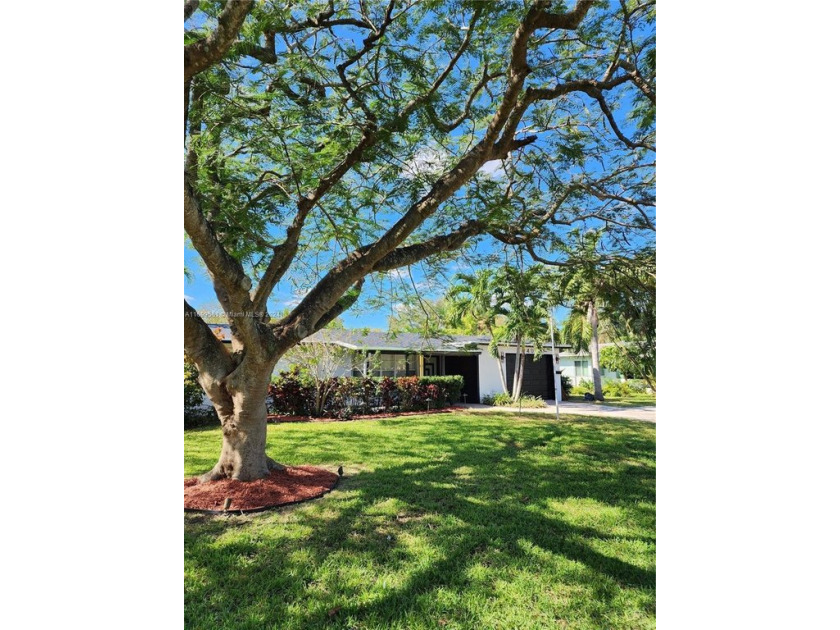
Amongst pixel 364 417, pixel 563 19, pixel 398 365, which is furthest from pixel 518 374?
pixel 563 19

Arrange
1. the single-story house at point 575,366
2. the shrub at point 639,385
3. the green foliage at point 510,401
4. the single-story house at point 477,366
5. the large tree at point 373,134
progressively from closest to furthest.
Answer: the large tree at point 373,134, the shrub at point 639,385, the green foliage at point 510,401, the single-story house at point 477,366, the single-story house at point 575,366

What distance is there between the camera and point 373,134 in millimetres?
2639

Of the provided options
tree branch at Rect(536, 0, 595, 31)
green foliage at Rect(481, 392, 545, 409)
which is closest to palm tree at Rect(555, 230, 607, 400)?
tree branch at Rect(536, 0, 595, 31)

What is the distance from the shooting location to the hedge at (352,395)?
23.9 feet

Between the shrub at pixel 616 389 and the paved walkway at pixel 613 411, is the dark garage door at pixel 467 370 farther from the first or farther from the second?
the shrub at pixel 616 389

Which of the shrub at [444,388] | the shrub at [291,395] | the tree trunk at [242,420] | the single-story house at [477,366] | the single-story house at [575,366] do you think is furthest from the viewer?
the single-story house at [575,366]

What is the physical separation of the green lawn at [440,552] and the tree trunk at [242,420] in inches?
23.0

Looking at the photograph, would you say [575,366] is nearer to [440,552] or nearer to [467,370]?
[467,370]

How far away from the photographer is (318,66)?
255cm

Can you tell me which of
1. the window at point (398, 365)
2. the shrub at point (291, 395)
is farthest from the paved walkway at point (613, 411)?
the shrub at point (291, 395)

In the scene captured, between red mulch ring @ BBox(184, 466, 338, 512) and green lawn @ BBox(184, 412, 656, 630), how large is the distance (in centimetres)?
11
